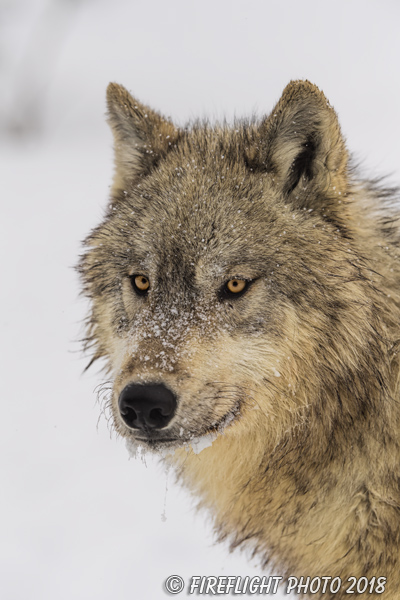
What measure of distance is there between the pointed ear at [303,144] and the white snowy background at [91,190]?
1.07 meters

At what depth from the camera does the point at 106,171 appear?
12312 millimetres

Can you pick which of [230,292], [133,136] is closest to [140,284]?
[230,292]

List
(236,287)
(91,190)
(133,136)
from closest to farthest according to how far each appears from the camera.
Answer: (236,287) < (133,136) < (91,190)

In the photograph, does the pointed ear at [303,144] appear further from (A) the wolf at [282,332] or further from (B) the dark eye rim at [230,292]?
(B) the dark eye rim at [230,292]

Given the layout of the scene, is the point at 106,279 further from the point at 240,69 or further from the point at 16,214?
the point at 240,69

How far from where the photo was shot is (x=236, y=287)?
3.16 m

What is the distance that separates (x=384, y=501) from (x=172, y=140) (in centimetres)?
230

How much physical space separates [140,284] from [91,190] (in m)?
8.58

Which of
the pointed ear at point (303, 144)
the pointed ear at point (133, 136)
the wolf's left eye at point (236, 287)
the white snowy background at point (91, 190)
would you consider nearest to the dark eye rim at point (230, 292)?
the wolf's left eye at point (236, 287)

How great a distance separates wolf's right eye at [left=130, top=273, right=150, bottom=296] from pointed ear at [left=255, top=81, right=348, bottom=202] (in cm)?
87

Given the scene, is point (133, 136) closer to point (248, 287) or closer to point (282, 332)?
point (248, 287)

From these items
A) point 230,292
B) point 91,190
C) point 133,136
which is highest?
point 91,190

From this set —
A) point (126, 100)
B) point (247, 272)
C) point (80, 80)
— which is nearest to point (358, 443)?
point (247, 272)

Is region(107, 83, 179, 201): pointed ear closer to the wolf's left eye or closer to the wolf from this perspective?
the wolf
